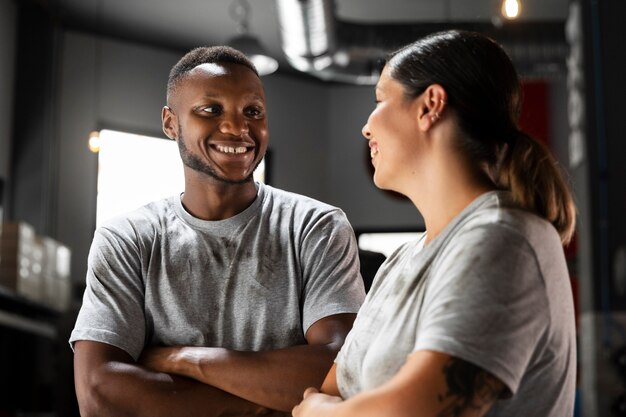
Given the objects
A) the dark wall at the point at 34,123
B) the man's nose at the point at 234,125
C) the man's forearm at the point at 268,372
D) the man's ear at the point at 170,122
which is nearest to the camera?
the man's forearm at the point at 268,372

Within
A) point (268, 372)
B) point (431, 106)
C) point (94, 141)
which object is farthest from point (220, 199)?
point (94, 141)

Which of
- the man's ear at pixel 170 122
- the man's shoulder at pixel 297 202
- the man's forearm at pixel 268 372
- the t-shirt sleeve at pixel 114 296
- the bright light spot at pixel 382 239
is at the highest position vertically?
the man's ear at pixel 170 122

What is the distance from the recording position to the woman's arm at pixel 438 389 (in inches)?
47.6

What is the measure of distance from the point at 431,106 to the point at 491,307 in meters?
0.36

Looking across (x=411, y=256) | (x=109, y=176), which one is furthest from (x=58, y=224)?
(x=411, y=256)

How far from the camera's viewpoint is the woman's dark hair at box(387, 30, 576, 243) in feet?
4.48

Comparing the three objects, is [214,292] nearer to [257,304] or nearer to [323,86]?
[257,304]

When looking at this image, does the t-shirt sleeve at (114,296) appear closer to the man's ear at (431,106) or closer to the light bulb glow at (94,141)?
the man's ear at (431,106)

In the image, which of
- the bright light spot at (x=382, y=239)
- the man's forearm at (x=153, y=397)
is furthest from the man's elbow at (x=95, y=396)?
the bright light spot at (x=382, y=239)

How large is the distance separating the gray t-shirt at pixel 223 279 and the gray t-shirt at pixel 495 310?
595 mm

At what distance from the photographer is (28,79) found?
7961mm

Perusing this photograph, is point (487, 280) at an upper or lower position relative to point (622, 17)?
lower

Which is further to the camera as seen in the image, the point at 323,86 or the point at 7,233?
the point at 323,86

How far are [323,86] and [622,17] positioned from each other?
13.4 ft
